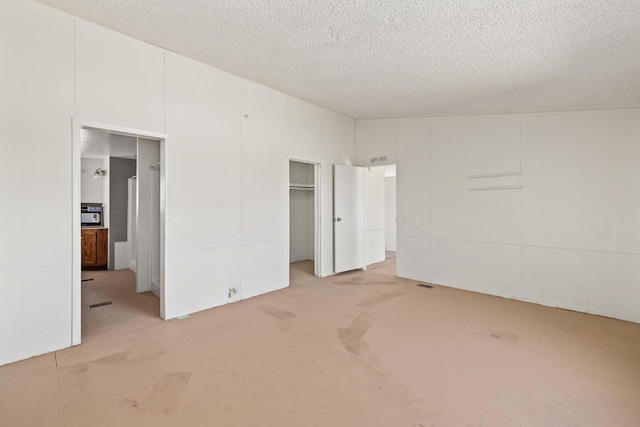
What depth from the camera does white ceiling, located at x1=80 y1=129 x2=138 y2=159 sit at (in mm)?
5113

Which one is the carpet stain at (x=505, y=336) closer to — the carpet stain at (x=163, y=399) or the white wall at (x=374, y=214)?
the carpet stain at (x=163, y=399)

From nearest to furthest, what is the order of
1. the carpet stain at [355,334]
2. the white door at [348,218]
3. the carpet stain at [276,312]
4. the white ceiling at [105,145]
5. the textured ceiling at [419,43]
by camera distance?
the textured ceiling at [419,43] → the carpet stain at [355,334] → the carpet stain at [276,312] → the white ceiling at [105,145] → the white door at [348,218]

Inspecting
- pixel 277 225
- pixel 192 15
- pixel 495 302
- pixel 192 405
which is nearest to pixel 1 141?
pixel 192 15

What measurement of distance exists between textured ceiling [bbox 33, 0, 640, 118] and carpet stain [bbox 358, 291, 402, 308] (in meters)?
2.89

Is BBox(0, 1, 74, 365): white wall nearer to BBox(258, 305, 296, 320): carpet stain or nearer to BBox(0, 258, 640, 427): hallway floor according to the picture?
BBox(0, 258, 640, 427): hallway floor

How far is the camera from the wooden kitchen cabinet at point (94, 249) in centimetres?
632

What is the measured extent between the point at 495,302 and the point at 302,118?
3.99m

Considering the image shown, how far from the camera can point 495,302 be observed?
4.33 meters

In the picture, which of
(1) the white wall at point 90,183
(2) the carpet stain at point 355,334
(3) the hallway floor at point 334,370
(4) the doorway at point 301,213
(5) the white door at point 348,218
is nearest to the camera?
(3) the hallway floor at point 334,370

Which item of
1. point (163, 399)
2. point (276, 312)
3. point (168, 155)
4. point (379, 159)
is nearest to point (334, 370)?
point (163, 399)

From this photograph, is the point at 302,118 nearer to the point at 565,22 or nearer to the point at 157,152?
the point at 157,152

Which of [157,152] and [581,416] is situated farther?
[157,152]

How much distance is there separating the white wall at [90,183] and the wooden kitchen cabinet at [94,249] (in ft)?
4.54

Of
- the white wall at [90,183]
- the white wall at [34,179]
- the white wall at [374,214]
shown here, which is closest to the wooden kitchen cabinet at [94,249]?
the white wall at [90,183]
